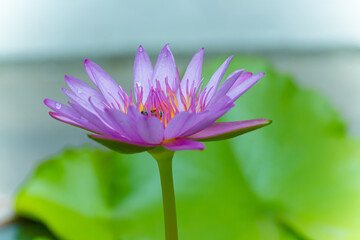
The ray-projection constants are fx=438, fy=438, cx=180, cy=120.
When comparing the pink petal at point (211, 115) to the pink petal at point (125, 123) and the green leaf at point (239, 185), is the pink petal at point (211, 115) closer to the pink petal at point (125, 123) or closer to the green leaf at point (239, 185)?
the pink petal at point (125, 123)

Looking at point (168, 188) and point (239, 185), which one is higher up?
point (168, 188)

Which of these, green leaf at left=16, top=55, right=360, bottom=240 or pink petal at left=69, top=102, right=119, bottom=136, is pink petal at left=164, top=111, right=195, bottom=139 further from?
green leaf at left=16, top=55, right=360, bottom=240

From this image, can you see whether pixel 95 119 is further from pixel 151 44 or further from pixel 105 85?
pixel 151 44

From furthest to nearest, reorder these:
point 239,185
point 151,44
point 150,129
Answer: point 151,44
point 239,185
point 150,129

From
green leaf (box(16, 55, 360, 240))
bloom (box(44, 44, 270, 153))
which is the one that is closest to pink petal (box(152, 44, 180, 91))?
bloom (box(44, 44, 270, 153))

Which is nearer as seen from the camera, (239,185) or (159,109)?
(159,109)

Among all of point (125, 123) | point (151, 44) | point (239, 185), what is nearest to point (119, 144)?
point (125, 123)

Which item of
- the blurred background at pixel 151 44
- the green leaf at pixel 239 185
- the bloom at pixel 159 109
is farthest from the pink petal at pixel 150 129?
the blurred background at pixel 151 44
